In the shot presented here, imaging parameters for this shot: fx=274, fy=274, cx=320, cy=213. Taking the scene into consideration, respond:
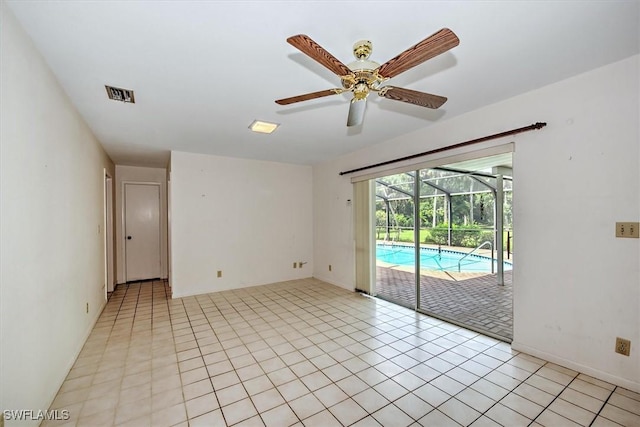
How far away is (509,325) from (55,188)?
4.60m

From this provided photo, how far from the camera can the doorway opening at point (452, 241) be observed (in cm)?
375

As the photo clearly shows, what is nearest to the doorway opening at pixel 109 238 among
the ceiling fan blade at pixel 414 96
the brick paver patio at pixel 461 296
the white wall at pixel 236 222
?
the white wall at pixel 236 222

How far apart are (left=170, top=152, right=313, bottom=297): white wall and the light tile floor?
137 cm

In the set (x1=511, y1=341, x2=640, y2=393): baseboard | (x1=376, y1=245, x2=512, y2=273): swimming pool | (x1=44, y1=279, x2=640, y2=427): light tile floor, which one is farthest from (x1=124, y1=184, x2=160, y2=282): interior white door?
(x1=511, y1=341, x2=640, y2=393): baseboard

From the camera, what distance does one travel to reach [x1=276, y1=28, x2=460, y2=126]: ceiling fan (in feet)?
4.13

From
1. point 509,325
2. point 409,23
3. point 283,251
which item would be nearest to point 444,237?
point 509,325

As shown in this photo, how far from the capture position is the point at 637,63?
1.96 meters

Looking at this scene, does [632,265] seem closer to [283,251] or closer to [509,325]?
[509,325]

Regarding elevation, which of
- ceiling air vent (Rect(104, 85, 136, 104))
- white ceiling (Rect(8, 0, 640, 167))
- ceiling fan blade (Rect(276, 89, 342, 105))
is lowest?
ceiling fan blade (Rect(276, 89, 342, 105))

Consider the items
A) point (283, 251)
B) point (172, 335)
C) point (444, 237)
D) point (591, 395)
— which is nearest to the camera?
point (591, 395)

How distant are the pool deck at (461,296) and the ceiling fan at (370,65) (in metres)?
2.68

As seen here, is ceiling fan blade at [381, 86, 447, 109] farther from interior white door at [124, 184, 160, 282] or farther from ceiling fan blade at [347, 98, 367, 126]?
interior white door at [124, 184, 160, 282]

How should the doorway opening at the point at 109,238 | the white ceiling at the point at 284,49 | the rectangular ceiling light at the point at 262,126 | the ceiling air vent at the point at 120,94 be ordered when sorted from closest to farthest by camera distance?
the white ceiling at the point at 284,49 < the ceiling air vent at the point at 120,94 < the rectangular ceiling light at the point at 262,126 < the doorway opening at the point at 109,238

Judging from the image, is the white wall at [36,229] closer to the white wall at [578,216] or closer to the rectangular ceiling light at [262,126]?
the rectangular ceiling light at [262,126]
